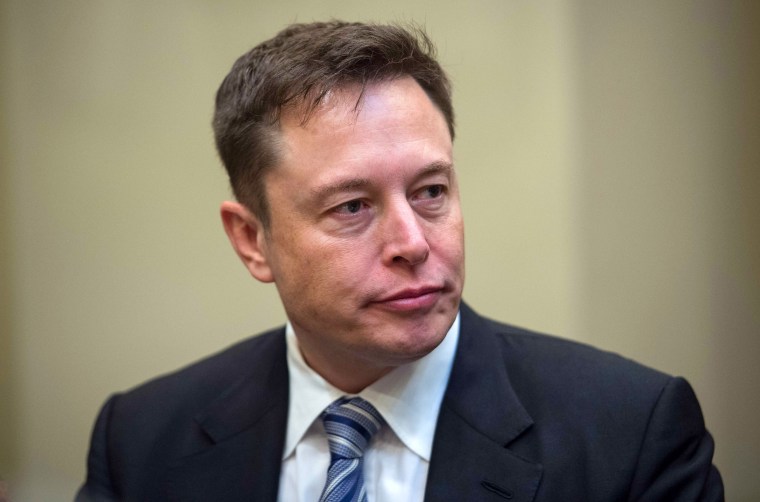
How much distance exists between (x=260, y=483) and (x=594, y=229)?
155 centimetres

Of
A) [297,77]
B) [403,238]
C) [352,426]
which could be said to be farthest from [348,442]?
[297,77]

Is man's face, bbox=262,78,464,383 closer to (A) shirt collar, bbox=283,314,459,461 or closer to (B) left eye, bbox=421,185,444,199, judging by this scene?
(B) left eye, bbox=421,185,444,199

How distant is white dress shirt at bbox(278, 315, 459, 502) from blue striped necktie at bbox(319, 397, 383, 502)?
0.08 ft

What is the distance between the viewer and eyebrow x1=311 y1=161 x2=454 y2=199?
1.86m

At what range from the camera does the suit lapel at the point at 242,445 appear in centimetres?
212

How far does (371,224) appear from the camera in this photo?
1.89 metres

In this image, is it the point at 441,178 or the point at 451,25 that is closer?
the point at 441,178

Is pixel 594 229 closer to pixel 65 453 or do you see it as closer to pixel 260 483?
pixel 260 483

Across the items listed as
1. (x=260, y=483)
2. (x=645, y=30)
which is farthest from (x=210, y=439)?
(x=645, y=30)

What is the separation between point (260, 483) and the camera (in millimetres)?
2094

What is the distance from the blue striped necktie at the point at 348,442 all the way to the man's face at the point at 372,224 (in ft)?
0.51

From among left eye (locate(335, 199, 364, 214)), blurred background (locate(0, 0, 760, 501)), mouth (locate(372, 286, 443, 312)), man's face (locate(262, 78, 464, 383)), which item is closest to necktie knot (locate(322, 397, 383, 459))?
man's face (locate(262, 78, 464, 383))

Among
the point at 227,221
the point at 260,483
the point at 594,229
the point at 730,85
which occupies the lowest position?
the point at 260,483

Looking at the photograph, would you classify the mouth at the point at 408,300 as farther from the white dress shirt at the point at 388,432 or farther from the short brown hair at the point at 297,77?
the short brown hair at the point at 297,77
